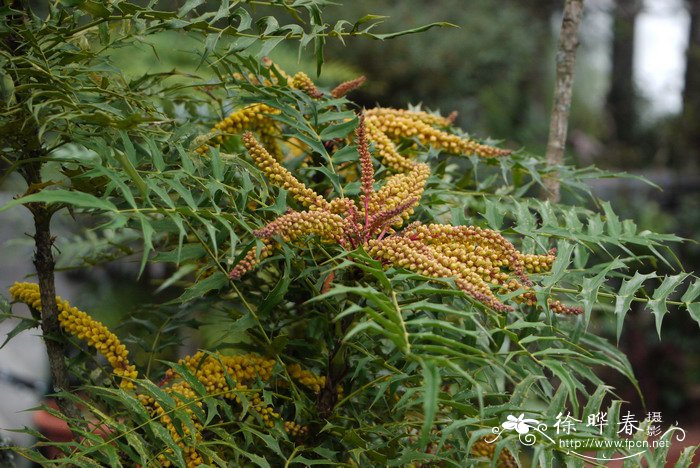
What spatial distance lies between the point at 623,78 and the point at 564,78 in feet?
20.4

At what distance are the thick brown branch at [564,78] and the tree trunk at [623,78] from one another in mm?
5869

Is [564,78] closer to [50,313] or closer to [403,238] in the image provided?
[403,238]

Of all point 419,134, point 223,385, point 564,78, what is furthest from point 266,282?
point 564,78

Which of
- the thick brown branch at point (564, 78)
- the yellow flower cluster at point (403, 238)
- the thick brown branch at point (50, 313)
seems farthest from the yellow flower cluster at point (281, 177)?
the thick brown branch at point (564, 78)

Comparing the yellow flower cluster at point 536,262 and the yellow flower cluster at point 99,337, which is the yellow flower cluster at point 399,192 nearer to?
the yellow flower cluster at point 536,262

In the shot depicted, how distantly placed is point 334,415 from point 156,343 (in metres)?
0.27

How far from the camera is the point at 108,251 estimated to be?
48.6 inches

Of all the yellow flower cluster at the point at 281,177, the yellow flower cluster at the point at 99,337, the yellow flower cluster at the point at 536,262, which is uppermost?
the yellow flower cluster at the point at 281,177

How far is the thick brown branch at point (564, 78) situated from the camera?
1.27 meters

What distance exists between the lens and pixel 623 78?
6988 mm

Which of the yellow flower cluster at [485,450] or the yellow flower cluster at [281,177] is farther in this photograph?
the yellow flower cluster at [485,450]

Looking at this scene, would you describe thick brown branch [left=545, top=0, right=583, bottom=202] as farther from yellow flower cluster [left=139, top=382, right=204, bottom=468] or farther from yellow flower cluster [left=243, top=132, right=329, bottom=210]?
yellow flower cluster [left=139, top=382, right=204, bottom=468]

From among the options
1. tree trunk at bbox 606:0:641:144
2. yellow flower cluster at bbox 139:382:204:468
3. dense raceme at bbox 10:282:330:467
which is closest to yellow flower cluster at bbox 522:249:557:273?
dense raceme at bbox 10:282:330:467

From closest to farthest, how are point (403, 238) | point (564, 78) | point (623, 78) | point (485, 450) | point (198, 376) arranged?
1. point (403, 238)
2. point (198, 376)
3. point (485, 450)
4. point (564, 78)
5. point (623, 78)
